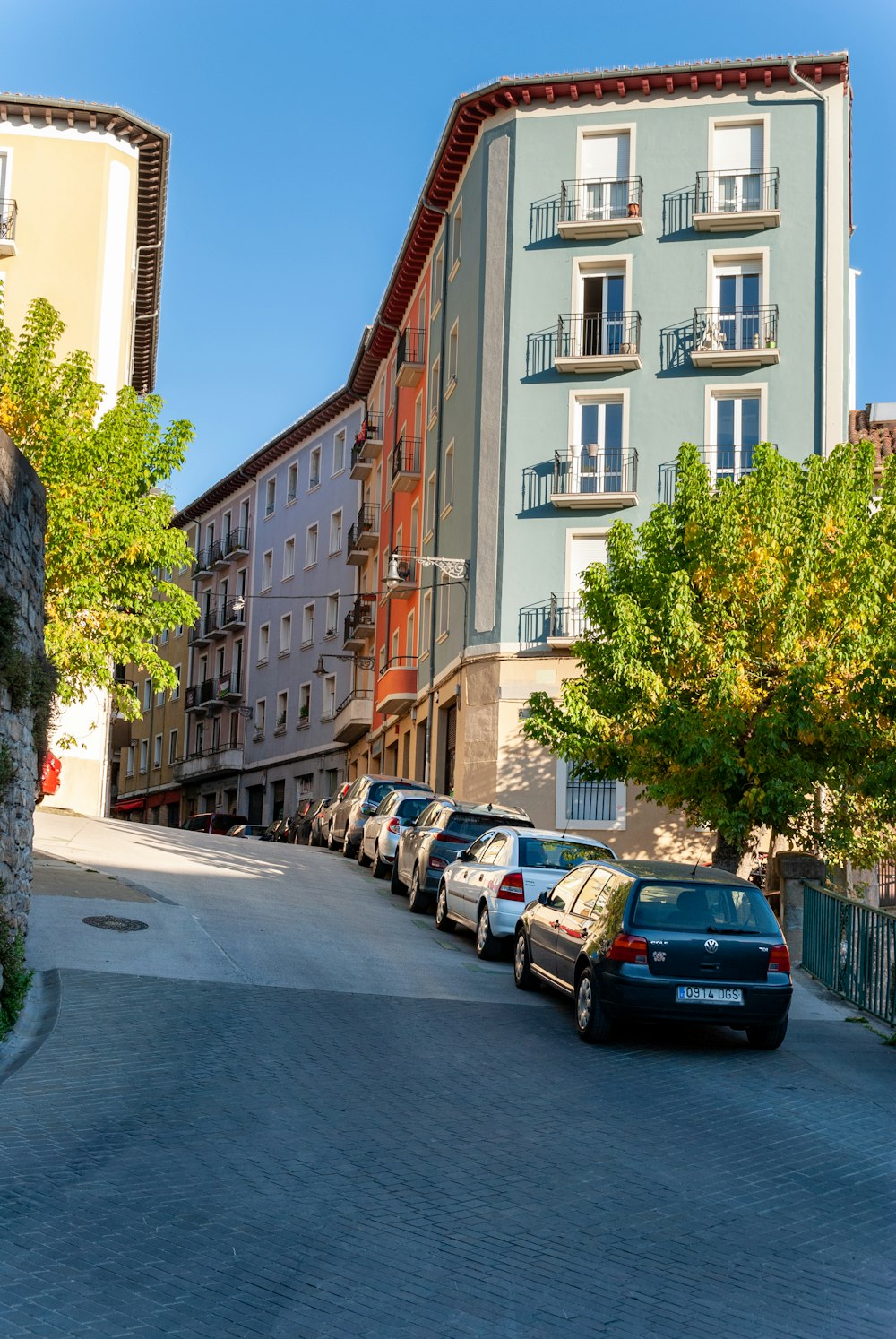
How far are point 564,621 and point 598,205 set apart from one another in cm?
970

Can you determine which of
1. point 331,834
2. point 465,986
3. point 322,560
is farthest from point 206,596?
point 465,986

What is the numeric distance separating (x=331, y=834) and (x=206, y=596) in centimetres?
3896

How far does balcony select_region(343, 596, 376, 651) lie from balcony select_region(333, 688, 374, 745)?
172 centimetres

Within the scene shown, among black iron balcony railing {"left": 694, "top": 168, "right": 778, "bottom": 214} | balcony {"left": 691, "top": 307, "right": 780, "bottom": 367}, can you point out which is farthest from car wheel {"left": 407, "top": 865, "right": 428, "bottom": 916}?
black iron balcony railing {"left": 694, "top": 168, "right": 778, "bottom": 214}

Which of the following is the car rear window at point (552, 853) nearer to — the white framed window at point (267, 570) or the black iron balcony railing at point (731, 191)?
the black iron balcony railing at point (731, 191)

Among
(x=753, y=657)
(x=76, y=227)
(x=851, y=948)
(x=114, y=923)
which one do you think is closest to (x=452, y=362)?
(x=76, y=227)

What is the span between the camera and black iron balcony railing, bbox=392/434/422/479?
43.8m

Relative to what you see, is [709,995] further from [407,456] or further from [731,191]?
[407,456]

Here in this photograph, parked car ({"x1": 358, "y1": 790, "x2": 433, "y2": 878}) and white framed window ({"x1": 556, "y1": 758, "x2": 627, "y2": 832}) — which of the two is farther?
white framed window ({"x1": 556, "y1": 758, "x2": 627, "y2": 832})

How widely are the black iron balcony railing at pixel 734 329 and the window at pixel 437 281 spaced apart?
935cm

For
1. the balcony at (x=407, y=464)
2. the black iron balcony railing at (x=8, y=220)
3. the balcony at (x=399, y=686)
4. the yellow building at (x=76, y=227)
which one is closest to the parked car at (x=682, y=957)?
the balcony at (x=399, y=686)

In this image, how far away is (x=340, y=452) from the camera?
198 ft

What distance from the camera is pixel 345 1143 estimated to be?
28.5 feet

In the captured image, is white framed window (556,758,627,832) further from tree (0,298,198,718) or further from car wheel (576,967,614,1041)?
car wheel (576,967,614,1041)
